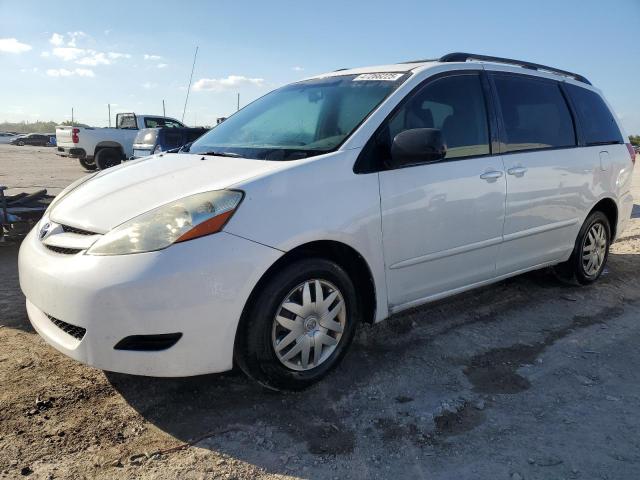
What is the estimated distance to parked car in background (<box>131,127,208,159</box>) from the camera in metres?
12.0

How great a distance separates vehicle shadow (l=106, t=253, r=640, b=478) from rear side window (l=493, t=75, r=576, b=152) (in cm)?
145

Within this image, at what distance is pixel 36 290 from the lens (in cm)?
263

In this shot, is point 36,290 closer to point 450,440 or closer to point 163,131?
point 450,440

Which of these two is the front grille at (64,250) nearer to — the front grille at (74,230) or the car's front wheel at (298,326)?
the front grille at (74,230)

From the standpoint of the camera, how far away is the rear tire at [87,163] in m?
17.6

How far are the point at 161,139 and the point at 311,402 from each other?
1044 centimetres

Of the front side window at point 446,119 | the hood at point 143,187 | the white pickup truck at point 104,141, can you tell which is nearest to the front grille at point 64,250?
the hood at point 143,187

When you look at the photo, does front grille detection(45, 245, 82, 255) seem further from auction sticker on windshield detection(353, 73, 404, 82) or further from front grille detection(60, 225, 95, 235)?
auction sticker on windshield detection(353, 73, 404, 82)

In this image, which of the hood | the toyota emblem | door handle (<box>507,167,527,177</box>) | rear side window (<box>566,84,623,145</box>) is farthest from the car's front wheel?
rear side window (<box>566,84,623,145</box>)

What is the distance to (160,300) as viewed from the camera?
7.58ft

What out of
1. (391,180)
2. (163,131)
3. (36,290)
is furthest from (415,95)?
(163,131)

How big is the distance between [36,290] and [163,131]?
1008 cm

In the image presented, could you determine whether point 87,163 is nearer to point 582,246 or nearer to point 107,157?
point 107,157

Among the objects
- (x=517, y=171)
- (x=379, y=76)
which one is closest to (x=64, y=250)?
(x=379, y=76)
